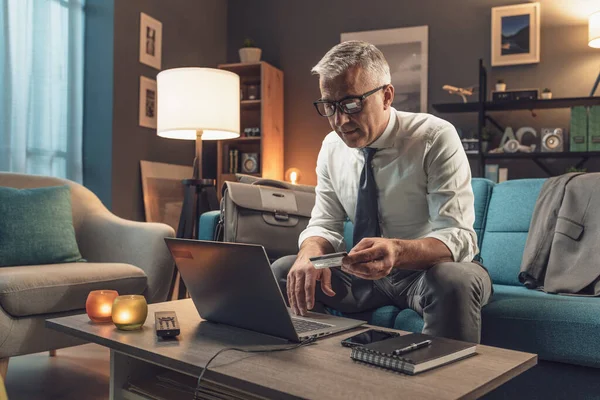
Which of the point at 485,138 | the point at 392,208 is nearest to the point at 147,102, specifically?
the point at 485,138

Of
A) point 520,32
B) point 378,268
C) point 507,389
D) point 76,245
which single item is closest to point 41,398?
point 76,245

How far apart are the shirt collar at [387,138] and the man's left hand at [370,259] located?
43cm

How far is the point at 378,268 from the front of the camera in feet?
3.93

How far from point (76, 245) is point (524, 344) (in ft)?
5.91

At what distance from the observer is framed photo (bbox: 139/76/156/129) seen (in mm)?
3742

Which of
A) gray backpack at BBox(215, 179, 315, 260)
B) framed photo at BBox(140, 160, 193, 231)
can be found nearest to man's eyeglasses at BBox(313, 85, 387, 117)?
gray backpack at BBox(215, 179, 315, 260)

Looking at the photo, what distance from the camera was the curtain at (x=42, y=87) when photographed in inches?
117

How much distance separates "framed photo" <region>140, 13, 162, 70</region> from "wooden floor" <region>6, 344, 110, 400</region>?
6.83 feet

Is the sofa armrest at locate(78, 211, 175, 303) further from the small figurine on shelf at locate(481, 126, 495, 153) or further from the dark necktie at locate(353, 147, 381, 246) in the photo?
the small figurine on shelf at locate(481, 126, 495, 153)

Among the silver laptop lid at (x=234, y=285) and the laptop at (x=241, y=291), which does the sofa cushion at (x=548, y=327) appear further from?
the silver laptop lid at (x=234, y=285)

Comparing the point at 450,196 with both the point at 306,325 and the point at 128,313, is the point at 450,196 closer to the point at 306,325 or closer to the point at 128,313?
the point at 306,325

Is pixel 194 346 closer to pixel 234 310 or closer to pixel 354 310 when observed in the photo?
pixel 234 310

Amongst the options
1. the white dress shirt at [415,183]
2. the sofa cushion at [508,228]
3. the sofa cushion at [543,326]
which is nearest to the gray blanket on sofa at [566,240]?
the sofa cushion at [508,228]

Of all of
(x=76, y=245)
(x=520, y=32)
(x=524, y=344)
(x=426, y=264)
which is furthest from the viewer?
(x=520, y=32)
